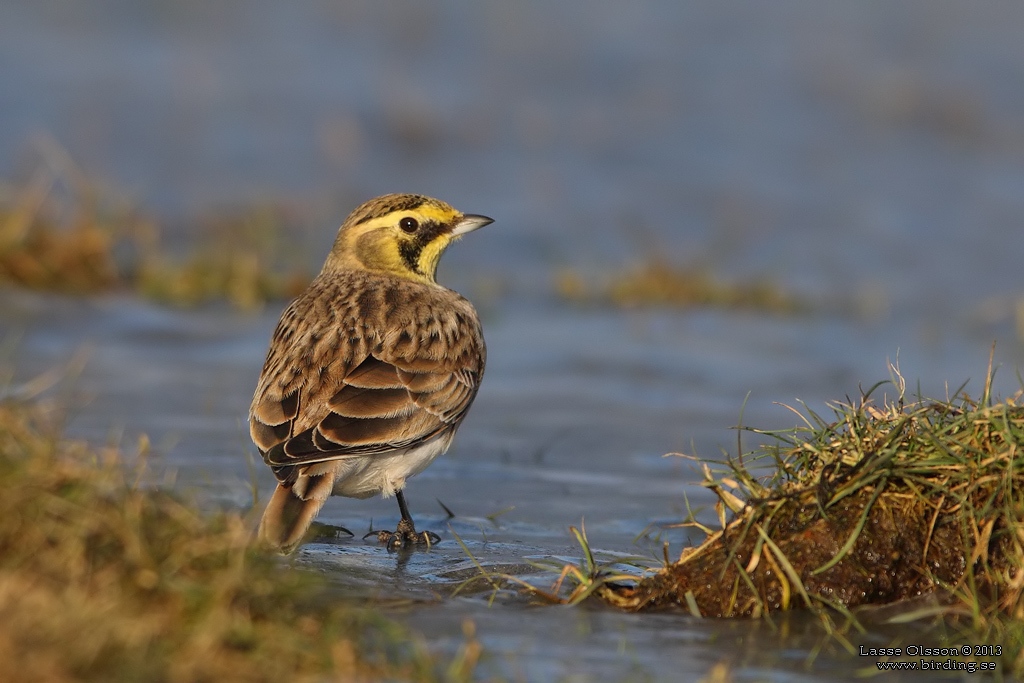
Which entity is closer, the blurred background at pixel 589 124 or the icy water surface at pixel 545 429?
the icy water surface at pixel 545 429

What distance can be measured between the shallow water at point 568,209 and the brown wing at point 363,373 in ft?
1.35

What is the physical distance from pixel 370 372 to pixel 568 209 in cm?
907

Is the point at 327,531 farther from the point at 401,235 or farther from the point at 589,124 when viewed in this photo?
the point at 589,124

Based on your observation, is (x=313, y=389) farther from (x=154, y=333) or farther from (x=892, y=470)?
(x=154, y=333)

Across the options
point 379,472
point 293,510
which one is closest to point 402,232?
point 379,472

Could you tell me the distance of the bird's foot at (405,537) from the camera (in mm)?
5859

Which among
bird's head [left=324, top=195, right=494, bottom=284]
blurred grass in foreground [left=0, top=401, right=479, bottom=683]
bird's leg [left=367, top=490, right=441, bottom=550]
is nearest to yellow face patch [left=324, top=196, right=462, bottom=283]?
bird's head [left=324, top=195, right=494, bottom=284]

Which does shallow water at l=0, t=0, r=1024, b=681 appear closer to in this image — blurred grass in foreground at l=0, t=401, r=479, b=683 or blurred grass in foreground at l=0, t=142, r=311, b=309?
blurred grass in foreground at l=0, t=142, r=311, b=309

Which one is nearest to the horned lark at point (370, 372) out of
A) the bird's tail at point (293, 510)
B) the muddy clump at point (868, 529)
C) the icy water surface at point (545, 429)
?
the bird's tail at point (293, 510)

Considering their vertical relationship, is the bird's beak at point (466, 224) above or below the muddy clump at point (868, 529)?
above

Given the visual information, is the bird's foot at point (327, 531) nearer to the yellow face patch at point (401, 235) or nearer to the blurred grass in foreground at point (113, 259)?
the yellow face patch at point (401, 235)

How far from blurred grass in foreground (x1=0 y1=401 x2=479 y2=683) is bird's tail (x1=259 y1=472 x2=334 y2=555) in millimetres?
1216

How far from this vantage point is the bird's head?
7773mm

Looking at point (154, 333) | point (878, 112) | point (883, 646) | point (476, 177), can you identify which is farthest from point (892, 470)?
point (878, 112)
